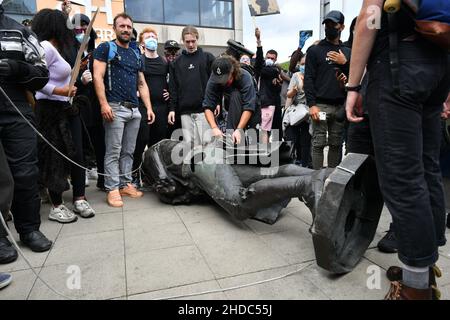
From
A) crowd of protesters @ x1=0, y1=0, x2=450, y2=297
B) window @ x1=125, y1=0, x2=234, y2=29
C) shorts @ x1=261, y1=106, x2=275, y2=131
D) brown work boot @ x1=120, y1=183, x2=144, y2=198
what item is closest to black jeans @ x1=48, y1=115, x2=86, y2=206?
crowd of protesters @ x1=0, y1=0, x2=450, y2=297

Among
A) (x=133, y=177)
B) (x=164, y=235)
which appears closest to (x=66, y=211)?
(x=164, y=235)

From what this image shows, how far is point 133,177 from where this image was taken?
440 cm

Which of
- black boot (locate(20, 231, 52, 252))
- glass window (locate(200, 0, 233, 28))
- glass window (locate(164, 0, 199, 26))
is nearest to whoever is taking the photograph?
black boot (locate(20, 231, 52, 252))

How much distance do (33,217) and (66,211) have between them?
57 cm

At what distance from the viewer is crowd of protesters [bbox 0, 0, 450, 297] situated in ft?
6.97

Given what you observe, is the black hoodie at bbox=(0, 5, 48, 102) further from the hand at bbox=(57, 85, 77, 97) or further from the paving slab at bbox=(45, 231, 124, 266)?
the paving slab at bbox=(45, 231, 124, 266)

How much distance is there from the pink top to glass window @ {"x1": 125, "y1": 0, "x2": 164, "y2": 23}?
513 inches

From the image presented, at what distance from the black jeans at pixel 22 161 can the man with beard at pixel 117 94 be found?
1.00 metres

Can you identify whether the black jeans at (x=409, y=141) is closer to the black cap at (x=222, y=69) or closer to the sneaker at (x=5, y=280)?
the black cap at (x=222, y=69)

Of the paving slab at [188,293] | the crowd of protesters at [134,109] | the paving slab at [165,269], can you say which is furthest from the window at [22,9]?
the paving slab at [188,293]

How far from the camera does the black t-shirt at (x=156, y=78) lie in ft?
14.4

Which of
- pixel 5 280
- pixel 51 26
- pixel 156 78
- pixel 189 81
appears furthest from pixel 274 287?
pixel 156 78

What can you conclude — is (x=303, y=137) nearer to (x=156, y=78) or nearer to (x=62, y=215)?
(x=156, y=78)
